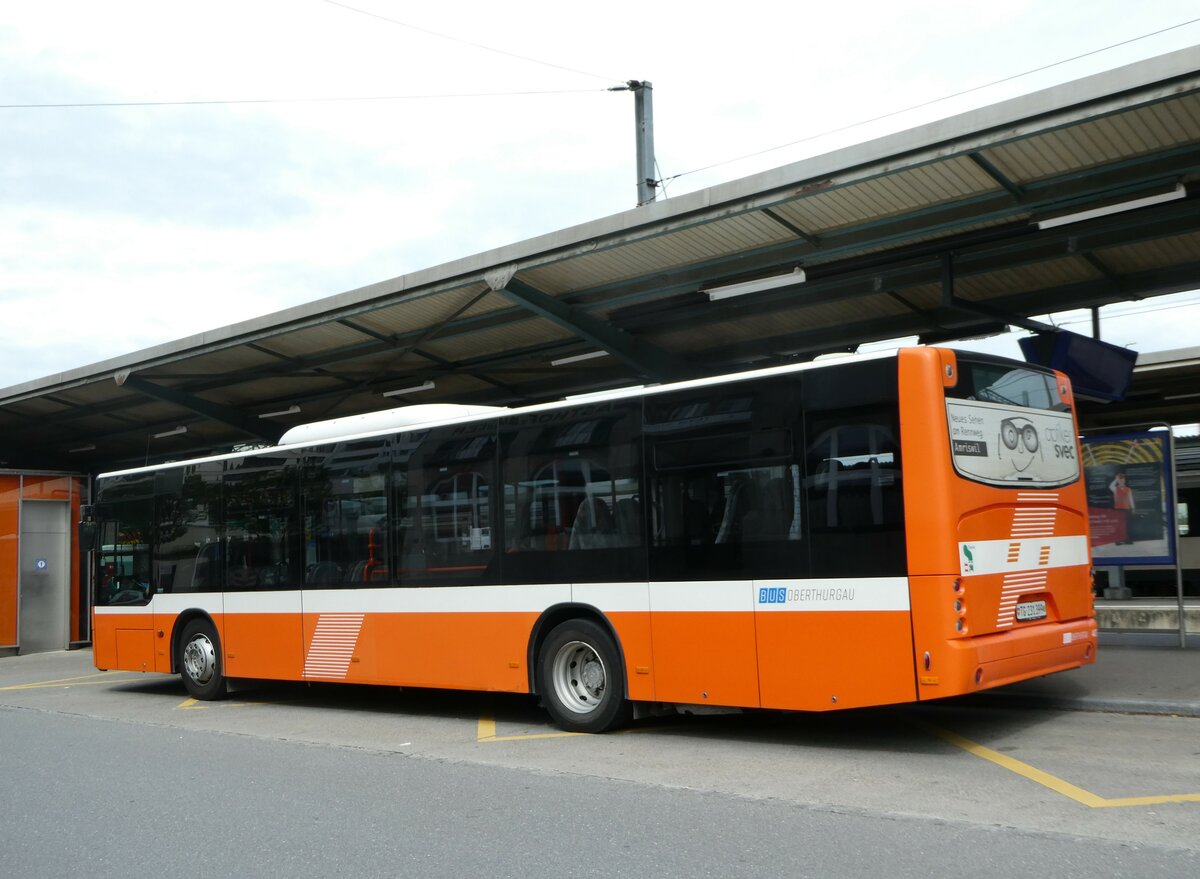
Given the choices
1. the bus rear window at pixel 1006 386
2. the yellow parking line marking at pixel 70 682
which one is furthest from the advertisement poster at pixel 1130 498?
the yellow parking line marking at pixel 70 682

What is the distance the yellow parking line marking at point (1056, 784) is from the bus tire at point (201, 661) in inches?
347

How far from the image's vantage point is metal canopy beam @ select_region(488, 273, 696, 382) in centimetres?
1321

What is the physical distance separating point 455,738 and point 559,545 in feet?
6.43

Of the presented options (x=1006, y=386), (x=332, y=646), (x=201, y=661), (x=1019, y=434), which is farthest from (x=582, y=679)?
(x=201, y=661)

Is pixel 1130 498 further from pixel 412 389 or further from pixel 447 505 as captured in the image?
pixel 412 389

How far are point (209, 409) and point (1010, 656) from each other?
1586 cm

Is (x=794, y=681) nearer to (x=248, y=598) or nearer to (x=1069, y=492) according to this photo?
(x=1069, y=492)

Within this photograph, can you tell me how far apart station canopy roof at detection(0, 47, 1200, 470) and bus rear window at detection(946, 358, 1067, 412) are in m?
1.90

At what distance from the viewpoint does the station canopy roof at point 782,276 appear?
9.36m

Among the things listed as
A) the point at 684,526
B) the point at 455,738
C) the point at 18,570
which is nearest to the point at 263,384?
the point at 18,570

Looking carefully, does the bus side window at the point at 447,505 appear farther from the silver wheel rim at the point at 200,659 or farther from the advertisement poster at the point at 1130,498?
the advertisement poster at the point at 1130,498

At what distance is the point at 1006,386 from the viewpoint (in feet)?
28.1

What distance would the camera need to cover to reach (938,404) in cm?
777

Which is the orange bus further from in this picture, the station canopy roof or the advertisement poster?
the advertisement poster
